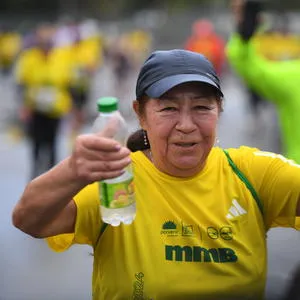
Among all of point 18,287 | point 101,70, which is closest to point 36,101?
point 18,287

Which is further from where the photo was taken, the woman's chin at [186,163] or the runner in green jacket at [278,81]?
the runner in green jacket at [278,81]

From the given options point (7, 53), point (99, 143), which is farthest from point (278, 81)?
point (7, 53)

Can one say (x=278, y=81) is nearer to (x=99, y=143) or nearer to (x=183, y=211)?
(x=183, y=211)

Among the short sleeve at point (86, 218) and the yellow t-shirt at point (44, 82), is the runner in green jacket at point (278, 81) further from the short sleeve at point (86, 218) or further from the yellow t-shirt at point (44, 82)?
the yellow t-shirt at point (44, 82)

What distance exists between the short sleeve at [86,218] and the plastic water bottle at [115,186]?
0.17 feet

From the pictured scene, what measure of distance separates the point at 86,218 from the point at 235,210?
18.0 inches

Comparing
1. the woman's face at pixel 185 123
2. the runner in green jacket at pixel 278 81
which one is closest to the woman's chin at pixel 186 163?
the woman's face at pixel 185 123

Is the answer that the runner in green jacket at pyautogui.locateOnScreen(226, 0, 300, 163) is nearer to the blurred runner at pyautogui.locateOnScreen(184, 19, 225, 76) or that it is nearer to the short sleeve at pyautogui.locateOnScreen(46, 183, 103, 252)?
the short sleeve at pyautogui.locateOnScreen(46, 183, 103, 252)

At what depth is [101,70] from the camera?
2391 centimetres

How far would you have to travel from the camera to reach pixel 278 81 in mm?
4652

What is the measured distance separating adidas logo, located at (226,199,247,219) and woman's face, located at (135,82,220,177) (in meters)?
0.17

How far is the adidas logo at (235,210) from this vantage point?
231 cm

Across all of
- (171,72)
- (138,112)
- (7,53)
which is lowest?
(138,112)

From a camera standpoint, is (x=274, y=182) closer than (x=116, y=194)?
No
